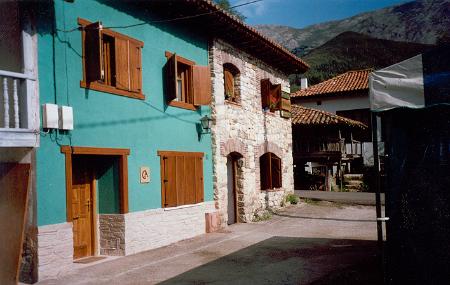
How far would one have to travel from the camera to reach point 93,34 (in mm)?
7344

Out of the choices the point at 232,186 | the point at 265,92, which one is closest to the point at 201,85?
the point at 232,186

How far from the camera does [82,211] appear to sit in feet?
25.9

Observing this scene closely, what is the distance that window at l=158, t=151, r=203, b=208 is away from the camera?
9.22 meters

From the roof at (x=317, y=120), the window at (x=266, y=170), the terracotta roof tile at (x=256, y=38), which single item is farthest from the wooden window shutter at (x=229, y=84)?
the roof at (x=317, y=120)

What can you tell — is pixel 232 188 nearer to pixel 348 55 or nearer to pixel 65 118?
pixel 65 118

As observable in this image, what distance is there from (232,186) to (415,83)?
27.5 feet

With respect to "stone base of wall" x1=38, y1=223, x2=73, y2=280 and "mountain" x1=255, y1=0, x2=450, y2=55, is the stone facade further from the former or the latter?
"stone base of wall" x1=38, y1=223, x2=73, y2=280

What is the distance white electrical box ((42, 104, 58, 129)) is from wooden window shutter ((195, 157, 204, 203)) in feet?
14.2

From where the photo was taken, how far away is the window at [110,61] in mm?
7297

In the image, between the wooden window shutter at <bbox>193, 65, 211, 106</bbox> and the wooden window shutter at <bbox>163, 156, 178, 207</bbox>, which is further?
the wooden window shutter at <bbox>193, 65, 211, 106</bbox>

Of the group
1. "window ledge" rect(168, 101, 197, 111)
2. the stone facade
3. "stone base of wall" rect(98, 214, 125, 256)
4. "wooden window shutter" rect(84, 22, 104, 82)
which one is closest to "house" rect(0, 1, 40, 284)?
"wooden window shutter" rect(84, 22, 104, 82)

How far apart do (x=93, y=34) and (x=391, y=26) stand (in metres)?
23.2

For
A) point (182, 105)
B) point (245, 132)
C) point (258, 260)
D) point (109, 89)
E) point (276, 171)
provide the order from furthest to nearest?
point (276, 171), point (245, 132), point (182, 105), point (109, 89), point (258, 260)

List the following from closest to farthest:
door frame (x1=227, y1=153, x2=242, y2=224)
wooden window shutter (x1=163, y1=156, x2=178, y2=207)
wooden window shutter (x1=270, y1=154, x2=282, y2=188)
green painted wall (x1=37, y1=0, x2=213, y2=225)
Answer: green painted wall (x1=37, y1=0, x2=213, y2=225) → wooden window shutter (x1=163, y1=156, x2=178, y2=207) → door frame (x1=227, y1=153, x2=242, y2=224) → wooden window shutter (x1=270, y1=154, x2=282, y2=188)
